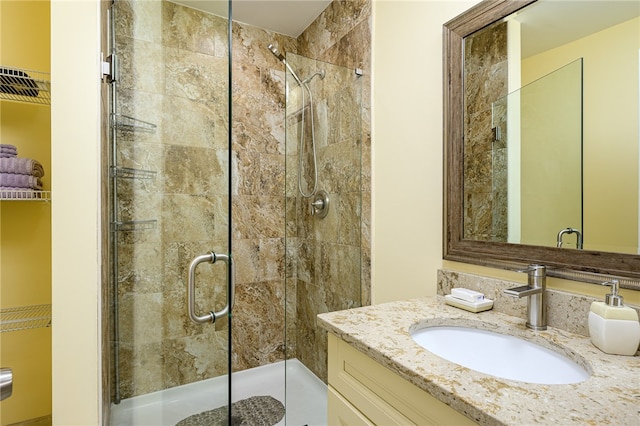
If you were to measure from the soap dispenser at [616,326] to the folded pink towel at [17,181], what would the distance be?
220 centimetres

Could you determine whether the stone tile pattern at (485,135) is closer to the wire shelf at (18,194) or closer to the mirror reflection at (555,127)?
the mirror reflection at (555,127)

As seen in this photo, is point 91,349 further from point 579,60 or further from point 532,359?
point 579,60

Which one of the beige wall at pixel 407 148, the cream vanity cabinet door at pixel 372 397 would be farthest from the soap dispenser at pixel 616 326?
the cream vanity cabinet door at pixel 372 397

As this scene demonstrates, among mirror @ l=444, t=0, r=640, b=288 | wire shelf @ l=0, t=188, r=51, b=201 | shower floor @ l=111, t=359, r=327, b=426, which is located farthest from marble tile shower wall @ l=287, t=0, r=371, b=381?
wire shelf @ l=0, t=188, r=51, b=201

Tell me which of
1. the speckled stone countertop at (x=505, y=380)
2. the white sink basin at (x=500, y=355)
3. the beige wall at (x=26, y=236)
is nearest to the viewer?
the speckled stone countertop at (x=505, y=380)

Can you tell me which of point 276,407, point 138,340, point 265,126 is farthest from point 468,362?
point 265,126

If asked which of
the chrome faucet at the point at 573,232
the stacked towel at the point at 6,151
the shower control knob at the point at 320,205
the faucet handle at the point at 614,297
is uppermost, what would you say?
the stacked towel at the point at 6,151

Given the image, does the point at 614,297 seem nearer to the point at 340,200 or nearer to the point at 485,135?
the point at 485,135

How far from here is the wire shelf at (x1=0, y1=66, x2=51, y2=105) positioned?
1468mm

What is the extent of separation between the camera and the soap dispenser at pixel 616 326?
2.39ft

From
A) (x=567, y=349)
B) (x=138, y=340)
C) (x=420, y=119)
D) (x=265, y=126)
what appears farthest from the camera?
(x=265, y=126)

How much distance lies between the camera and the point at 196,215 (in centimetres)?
123

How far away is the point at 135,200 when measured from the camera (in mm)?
1370

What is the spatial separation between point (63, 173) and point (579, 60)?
1.85m
